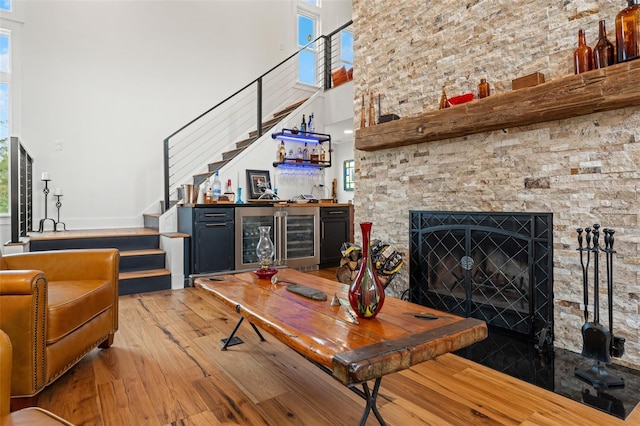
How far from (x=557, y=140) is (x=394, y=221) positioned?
1.50 m

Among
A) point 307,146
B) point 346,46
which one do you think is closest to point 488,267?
point 307,146

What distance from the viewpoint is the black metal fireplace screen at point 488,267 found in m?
2.47

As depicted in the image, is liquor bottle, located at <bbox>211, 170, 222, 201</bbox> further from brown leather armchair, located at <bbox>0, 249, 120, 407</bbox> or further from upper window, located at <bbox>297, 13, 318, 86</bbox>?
upper window, located at <bbox>297, 13, 318, 86</bbox>

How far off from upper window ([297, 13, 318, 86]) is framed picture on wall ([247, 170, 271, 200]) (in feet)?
8.94

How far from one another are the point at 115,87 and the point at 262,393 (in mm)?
5160

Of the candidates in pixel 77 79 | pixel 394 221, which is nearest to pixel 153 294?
pixel 394 221

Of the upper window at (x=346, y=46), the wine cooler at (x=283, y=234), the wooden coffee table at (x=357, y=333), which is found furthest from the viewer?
the upper window at (x=346, y=46)

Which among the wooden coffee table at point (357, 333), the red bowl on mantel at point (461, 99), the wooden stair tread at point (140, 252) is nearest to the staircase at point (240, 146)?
the wooden stair tread at point (140, 252)

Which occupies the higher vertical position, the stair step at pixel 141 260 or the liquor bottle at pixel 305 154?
the liquor bottle at pixel 305 154

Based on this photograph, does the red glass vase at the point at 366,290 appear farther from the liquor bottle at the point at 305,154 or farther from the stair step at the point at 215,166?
the liquor bottle at the point at 305,154

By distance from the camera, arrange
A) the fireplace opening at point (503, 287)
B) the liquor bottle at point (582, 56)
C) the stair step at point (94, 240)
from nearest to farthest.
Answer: the fireplace opening at point (503, 287) < the liquor bottle at point (582, 56) < the stair step at point (94, 240)

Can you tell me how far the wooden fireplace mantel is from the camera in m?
1.97

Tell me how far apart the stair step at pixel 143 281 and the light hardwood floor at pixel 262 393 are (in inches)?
63.3

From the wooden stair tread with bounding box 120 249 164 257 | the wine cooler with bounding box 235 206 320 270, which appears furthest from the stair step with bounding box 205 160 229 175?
the wooden stair tread with bounding box 120 249 164 257
